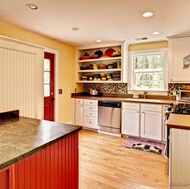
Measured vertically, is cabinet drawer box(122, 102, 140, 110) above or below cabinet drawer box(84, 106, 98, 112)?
above

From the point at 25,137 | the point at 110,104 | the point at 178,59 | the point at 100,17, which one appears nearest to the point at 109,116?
the point at 110,104

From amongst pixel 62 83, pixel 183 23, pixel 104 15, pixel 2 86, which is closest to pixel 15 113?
pixel 2 86

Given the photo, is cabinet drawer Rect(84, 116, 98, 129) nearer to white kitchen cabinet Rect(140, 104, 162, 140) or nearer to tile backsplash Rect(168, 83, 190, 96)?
white kitchen cabinet Rect(140, 104, 162, 140)

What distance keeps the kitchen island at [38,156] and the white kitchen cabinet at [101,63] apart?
9.78 feet

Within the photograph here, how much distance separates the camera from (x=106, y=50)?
4.74m

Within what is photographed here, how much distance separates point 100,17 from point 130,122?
237 cm

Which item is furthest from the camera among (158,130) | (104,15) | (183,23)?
(158,130)

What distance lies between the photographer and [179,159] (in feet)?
5.74

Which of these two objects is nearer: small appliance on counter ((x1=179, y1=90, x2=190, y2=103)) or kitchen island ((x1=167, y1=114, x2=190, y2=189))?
kitchen island ((x1=167, y1=114, x2=190, y2=189))

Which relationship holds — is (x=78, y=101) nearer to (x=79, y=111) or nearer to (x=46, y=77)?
(x=79, y=111)

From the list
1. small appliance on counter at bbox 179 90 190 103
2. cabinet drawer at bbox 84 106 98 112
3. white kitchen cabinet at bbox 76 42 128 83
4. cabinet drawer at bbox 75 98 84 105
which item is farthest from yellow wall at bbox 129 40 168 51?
cabinet drawer at bbox 75 98 84 105

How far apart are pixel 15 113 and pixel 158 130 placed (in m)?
2.84

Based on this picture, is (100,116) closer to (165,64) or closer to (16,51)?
(165,64)

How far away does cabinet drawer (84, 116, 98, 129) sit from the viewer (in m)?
4.36
